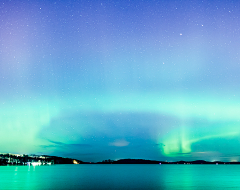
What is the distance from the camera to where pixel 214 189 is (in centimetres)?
6688

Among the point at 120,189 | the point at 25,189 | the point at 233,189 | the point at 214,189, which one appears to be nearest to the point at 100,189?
the point at 120,189

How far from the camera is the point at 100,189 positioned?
209ft

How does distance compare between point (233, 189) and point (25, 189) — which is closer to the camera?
point (25, 189)

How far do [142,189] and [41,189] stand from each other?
2474 centimetres

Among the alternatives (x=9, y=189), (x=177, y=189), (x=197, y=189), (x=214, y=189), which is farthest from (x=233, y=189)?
(x=9, y=189)

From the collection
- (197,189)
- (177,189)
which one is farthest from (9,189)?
(197,189)

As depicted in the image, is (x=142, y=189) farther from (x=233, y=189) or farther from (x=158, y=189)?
(x=233, y=189)

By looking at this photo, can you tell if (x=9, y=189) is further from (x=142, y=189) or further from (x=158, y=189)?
(x=158, y=189)

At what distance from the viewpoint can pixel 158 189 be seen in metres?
64.3

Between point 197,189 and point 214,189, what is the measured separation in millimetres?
5015

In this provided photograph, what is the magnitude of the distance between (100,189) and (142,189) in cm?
1030

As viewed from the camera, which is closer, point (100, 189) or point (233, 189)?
point (100, 189)

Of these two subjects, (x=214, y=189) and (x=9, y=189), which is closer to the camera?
(x=9, y=189)

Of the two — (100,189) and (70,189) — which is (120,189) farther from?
(70,189)
